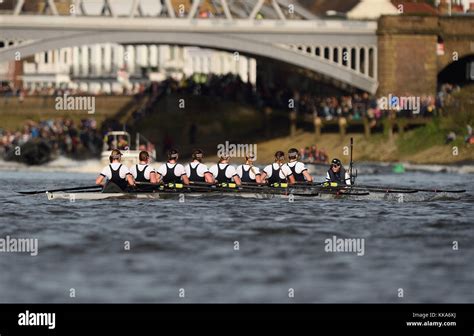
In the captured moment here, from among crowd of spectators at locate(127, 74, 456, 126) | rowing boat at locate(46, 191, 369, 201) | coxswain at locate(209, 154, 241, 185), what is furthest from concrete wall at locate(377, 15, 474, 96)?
coxswain at locate(209, 154, 241, 185)

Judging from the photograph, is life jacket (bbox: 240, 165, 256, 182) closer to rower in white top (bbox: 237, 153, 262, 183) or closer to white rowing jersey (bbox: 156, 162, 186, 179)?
→ rower in white top (bbox: 237, 153, 262, 183)

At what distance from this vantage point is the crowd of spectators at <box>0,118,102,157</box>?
280 feet

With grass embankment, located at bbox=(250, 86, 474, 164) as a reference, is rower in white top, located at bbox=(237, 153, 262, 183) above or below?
below

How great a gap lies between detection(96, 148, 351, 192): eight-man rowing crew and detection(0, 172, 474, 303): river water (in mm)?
578

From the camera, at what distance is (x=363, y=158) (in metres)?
81.8

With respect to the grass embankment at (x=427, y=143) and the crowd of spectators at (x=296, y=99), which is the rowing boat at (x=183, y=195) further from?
the crowd of spectators at (x=296, y=99)

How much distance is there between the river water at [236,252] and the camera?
25625 millimetres

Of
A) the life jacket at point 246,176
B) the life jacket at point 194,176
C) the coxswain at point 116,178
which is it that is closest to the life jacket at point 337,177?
the life jacket at point 246,176

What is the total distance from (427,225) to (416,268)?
26.8ft

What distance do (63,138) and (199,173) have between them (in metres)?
47.5

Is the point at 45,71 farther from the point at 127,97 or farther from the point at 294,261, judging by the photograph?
the point at 294,261

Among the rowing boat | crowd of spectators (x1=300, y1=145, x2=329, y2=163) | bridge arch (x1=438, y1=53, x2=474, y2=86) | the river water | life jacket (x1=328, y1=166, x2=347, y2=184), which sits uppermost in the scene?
bridge arch (x1=438, y1=53, x2=474, y2=86)

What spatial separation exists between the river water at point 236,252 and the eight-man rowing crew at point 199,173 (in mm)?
578

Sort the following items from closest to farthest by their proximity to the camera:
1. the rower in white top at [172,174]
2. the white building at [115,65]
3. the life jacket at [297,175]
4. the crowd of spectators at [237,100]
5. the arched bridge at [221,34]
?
the rower in white top at [172,174] → the life jacket at [297,175] → the arched bridge at [221,34] → the crowd of spectators at [237,100] → the white building at [115,65]
